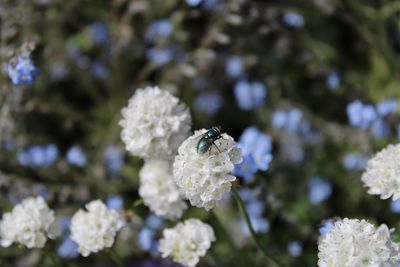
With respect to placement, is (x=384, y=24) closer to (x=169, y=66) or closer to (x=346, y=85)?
(x=346, y=85)

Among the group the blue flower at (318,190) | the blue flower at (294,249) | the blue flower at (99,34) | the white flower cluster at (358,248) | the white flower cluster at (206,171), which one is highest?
the blue flower at (99,34)

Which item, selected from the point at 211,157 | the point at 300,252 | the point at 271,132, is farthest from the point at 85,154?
the point at 211,157

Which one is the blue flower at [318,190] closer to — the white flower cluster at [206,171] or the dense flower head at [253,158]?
the dense flower head at [253,158]

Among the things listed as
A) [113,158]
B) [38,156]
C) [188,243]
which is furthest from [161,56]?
[188,243]

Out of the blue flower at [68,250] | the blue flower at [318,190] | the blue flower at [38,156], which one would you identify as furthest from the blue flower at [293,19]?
the blue flower at [68,250]

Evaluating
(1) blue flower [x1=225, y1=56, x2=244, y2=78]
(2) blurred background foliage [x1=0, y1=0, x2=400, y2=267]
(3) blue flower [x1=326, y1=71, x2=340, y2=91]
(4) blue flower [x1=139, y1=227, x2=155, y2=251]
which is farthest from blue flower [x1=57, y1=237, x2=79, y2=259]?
(3) blue flower [x1=326, y1=71, x2=340, y2=91]

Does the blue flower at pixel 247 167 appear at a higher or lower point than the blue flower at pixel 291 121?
lower
